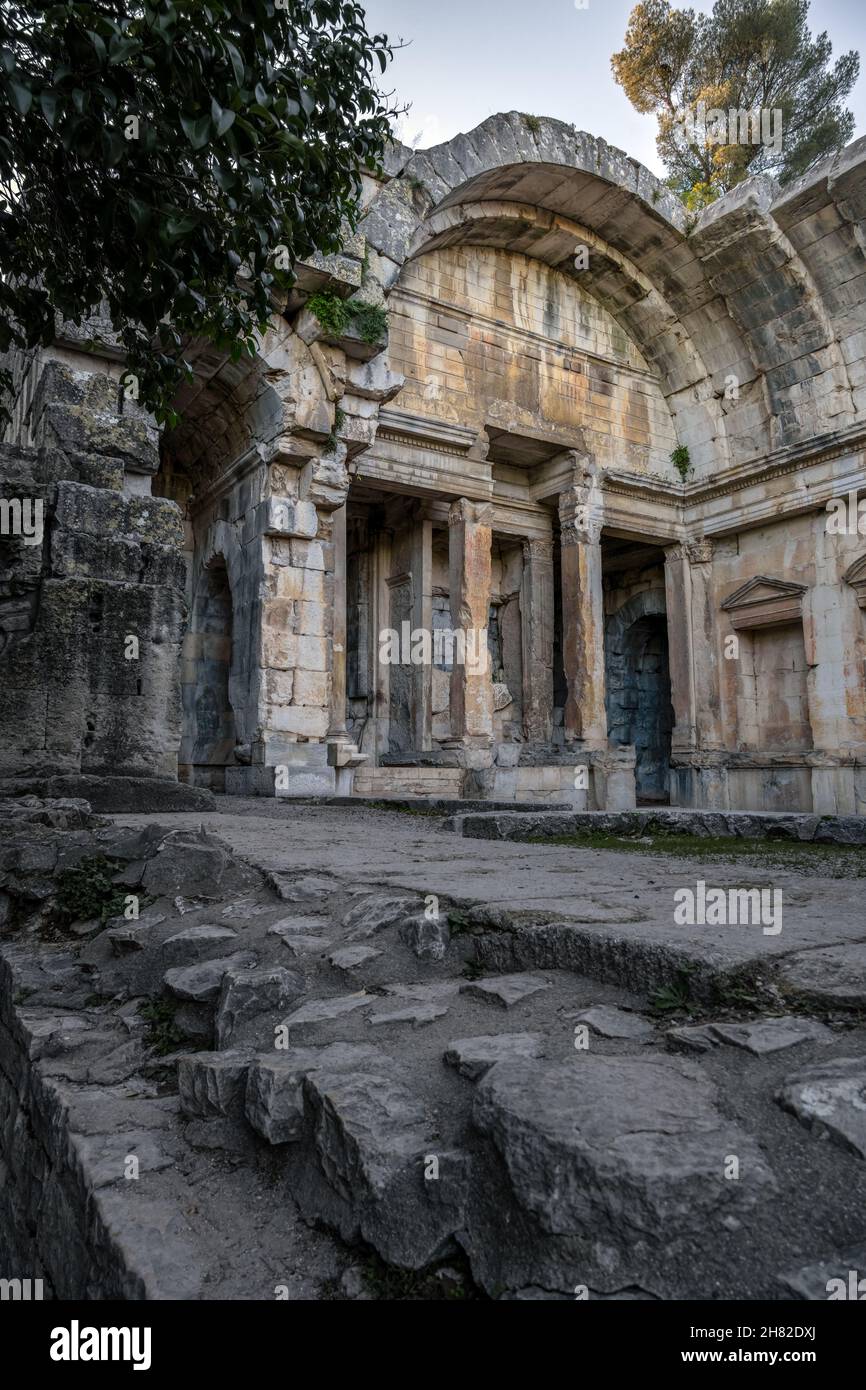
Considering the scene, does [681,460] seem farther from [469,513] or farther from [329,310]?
[329,310]

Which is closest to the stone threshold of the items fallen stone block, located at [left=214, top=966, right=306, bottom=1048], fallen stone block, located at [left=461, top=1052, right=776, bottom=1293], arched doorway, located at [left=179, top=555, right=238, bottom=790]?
fallen stone block, located at [left=214, top=966, right=306, bottom=1048]

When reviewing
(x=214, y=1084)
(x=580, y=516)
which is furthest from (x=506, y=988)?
(x=580, y=516)

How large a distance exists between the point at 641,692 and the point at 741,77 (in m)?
13.4

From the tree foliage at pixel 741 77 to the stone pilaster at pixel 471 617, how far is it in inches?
407

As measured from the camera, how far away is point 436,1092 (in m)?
1.74

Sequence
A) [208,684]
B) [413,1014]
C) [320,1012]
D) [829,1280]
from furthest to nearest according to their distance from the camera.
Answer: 1. [208,684]
2. [320,1012]
3. [413,1014]
4. [829,1280]

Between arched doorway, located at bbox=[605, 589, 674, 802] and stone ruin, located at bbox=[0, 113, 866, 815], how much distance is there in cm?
13

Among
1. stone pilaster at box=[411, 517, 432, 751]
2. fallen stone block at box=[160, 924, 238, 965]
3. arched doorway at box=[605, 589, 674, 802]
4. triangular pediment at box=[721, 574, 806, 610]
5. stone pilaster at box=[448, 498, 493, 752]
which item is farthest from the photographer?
arched doorway at box=[605, 589, 674, 802]

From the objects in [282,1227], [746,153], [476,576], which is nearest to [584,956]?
[282,1227]

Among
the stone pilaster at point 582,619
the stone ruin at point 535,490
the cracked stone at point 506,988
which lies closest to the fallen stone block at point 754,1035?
the cracked stone at point 506,988

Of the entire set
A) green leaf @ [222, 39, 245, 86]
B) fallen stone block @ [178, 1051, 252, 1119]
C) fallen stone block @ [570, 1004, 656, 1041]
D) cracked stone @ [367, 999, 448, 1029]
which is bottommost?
fallen stone block @ [178, 1051, 252, 1119]

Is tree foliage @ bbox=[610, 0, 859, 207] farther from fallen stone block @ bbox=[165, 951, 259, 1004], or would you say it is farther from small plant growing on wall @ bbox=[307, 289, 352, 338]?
fallen stone block @ bbox=[165, 951, 259, 1004]

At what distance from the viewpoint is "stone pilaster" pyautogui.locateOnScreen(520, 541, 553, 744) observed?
14.6 metres
